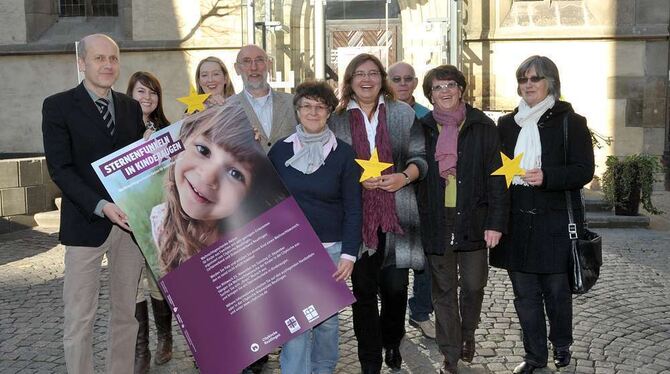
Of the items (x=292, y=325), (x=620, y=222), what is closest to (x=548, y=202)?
(x=292, y=325)

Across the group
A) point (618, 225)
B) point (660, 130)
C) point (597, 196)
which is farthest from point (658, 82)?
point (618, 225)

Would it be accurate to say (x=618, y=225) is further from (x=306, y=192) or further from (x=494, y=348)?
(x=306, y=192)

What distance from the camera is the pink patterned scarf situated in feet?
14.6

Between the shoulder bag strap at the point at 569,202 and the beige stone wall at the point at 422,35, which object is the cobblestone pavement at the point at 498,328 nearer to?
the shoulder bag strap at the point at 569,202

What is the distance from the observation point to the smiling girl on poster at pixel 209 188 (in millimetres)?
3664

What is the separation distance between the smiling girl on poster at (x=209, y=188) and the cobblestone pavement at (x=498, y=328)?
1.52 meters

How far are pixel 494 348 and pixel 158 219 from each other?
8.84ft

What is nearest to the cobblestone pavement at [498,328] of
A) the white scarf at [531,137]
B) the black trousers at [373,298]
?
the black trousers at [373,298]

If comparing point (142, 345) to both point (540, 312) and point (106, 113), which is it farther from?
point (540, 312)

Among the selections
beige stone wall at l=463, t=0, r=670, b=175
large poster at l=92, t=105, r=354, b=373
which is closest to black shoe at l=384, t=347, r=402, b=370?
large poster at l=92, t=105, r=354, b=373

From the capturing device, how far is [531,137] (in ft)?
14.9

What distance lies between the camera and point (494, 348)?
5.21m

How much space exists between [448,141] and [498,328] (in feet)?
6.13

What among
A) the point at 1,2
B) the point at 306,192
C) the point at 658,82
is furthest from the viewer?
the point at 1,2
